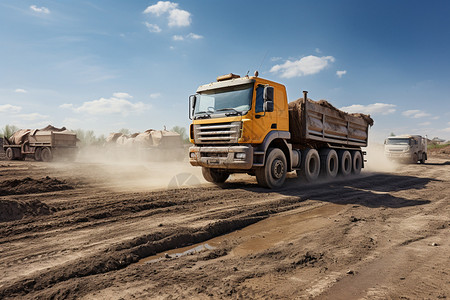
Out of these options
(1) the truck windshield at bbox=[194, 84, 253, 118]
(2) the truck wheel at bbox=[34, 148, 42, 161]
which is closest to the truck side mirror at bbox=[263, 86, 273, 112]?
(1) the truck windshield at bbox=[194, 84, 253, 118]

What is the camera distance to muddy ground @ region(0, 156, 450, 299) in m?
2.92

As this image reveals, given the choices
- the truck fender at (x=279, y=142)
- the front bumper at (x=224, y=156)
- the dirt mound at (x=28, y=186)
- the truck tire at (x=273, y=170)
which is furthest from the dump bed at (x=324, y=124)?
the dirt mound at (x=28, y=186)

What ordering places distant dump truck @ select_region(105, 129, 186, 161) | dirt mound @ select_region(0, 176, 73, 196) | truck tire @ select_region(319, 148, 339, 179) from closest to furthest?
dirt mound @ select_region(0, 176, 73, 196), truck tire @ select_region(319, 148, 339, 179), distant dump truck @ select_region(105, 129, 186, 161)

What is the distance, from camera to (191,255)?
3785 mm

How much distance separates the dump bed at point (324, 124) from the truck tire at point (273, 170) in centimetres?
142

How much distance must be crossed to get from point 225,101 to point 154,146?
15.0 metres

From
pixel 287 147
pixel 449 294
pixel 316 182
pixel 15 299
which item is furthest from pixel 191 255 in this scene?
pixel 316 182

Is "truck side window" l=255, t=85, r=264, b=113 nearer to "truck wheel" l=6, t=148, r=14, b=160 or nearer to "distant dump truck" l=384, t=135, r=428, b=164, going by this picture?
"distant dump truck" l=384, t=135, r=428, b=164

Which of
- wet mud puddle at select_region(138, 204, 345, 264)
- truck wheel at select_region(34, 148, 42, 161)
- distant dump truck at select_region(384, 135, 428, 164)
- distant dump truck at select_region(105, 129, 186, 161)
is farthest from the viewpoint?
distant dump truck at select_region(384, 135, 428, 164)

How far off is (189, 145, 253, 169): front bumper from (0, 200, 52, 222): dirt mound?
14.0 feet

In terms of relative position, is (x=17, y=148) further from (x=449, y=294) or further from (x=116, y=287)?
(x=449, y=294)

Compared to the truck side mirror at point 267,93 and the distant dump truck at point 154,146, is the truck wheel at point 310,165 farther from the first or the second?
the distant dump truck at point 154,146

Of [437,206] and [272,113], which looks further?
[272,113]

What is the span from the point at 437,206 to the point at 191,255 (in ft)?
21.5
